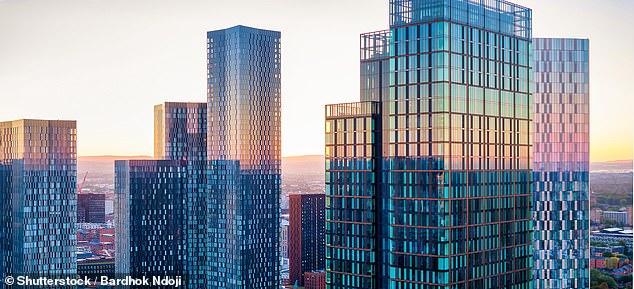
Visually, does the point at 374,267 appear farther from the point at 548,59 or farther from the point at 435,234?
the point at 548,59

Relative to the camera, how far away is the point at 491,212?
24594 millimetres

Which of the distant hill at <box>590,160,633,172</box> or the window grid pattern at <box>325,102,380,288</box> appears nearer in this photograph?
the window grid pattern at <box>325,102,380,288</box>

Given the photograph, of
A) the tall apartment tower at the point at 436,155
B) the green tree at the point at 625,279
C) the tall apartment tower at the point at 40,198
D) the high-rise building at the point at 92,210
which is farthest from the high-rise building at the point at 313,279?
the tall apartment tower at the point at 436,155

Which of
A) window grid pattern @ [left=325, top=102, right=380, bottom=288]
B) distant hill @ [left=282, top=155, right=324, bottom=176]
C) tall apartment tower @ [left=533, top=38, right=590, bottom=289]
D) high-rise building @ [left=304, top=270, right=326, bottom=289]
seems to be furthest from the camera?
high-rise building @ [left=304, top=270, right=326, bottom=289]

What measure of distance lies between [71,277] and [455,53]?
1000 inches

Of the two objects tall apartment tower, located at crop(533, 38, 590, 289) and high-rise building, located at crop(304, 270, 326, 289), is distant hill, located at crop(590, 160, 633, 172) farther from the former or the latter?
high-rise building, located at crop(304, 270, 326, 289)

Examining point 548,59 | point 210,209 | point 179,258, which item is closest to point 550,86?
point 548,59

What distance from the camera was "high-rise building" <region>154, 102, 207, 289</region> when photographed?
147ft

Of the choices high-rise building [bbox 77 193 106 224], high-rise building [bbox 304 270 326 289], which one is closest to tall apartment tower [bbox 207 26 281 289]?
high-rise building [bbox 304 270 326 289]

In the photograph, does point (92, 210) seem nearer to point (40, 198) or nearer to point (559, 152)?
point (40, 198)

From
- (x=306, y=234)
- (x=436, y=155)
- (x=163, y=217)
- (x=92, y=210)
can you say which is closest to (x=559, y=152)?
(x=436, y=155)

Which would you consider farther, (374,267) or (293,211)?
(293,211)

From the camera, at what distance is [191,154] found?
153 feet

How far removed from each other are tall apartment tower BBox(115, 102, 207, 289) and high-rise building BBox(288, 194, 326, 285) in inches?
720
